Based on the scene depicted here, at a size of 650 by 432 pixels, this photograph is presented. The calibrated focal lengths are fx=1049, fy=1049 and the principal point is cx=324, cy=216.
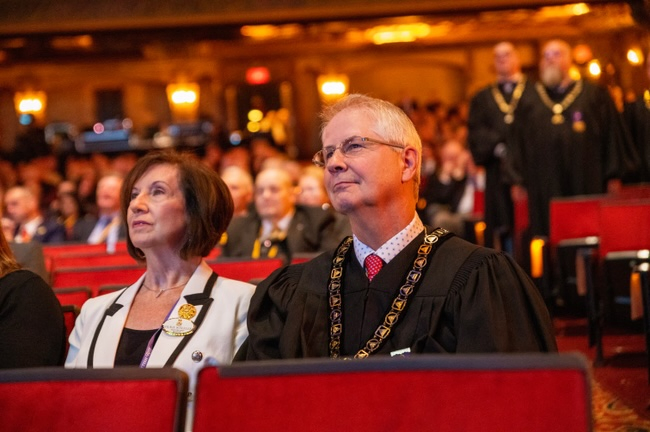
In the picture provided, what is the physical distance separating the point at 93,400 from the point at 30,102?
61.8 feet

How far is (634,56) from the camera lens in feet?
37.6

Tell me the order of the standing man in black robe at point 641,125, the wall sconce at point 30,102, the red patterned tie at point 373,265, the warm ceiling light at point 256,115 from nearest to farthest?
the red patterned tie at point 373,265
the standing man in black robe at point 641,125
the wall sconce at point 30,102
the warm ceiling light at point 256,115

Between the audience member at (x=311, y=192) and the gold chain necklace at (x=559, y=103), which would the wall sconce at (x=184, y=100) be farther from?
the audience member at (x=311, y=192)

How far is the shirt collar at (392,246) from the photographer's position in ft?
8.92

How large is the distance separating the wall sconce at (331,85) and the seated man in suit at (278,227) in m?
13.5

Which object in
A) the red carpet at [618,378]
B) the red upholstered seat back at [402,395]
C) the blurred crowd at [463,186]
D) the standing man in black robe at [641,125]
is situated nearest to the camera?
the red upholstered seat back at [402,395]

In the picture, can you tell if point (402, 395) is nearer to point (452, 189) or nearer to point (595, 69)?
point (452, 189)

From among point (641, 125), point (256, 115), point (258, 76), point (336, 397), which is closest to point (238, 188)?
point (641, 125)

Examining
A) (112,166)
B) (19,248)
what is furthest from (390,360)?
(112,166)

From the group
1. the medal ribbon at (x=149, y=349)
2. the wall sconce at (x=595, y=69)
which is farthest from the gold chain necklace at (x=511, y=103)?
the medal ribbon at (x=149, y=349)

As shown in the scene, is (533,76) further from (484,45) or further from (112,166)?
(112,166)

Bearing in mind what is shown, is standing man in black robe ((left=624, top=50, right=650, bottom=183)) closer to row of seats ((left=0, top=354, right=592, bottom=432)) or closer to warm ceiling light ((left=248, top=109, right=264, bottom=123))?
row of seats ((left=0, top=354, right=592, bottom=432))

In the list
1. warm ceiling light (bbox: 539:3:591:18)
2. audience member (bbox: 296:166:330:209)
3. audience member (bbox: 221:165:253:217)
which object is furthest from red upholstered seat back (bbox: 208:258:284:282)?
warm ceiling light (bbox: 539:3:591:18)

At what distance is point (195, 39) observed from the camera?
43.4ft
